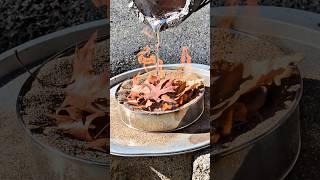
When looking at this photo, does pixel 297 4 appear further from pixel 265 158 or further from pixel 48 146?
pixel 48 146

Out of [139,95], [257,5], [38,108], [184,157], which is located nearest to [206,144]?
[184,157]

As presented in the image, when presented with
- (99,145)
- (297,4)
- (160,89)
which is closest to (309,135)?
(160,89)

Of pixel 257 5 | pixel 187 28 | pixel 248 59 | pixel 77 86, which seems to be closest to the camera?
pixel 77 86

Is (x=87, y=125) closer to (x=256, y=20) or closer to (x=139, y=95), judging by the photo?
(x=139, y=95)

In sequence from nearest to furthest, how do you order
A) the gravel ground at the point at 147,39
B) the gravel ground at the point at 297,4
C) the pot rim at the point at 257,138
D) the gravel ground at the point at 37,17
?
1. the pot rim at the point at 257,138
2. the gravel ground at the point at 147,39
3. the gravel ground at the point at 37,17
4. the gravel ground at the point at 297,4

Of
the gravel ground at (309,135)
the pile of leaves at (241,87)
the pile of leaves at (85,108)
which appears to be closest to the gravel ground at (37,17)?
the pile of leaves at (85,108)

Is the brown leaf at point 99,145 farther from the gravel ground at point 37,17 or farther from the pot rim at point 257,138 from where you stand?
the gravel ground at point 37,17

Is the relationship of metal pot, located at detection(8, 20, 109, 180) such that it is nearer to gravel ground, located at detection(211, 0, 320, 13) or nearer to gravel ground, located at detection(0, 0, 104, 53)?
gravel ground, located at detection(0, 0, 104, 53)
